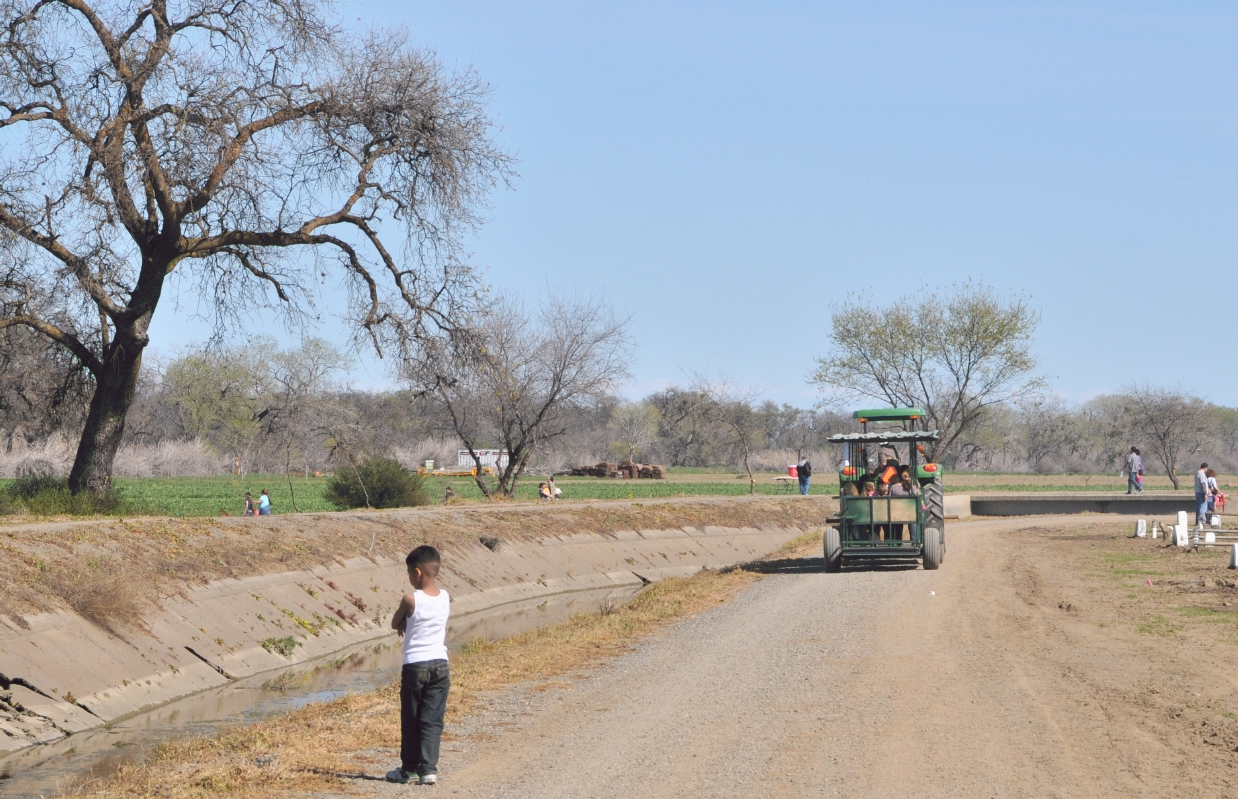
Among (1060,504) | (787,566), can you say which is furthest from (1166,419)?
(787,566)

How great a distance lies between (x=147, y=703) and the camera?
15.2m

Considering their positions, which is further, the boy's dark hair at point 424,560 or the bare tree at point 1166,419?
the bare tree at point 1166,419

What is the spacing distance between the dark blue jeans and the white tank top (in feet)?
0.17

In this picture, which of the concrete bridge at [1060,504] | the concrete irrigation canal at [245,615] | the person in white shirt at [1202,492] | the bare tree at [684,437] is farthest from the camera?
the bare tree at [684,437]

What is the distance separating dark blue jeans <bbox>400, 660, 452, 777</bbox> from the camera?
866 cm

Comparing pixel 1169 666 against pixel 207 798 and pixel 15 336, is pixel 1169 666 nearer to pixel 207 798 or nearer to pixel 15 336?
pixel 207 798

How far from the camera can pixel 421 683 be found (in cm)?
870

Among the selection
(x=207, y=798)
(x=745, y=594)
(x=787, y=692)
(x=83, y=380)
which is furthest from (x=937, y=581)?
(x=83, y=380)

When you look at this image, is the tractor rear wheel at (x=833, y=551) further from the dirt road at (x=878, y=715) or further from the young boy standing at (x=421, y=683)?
the young boy standing at (x=421, y=683)

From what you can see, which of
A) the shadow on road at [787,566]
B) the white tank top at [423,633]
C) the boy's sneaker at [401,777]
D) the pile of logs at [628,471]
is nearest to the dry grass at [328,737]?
the boy's sneaker at [401,777]

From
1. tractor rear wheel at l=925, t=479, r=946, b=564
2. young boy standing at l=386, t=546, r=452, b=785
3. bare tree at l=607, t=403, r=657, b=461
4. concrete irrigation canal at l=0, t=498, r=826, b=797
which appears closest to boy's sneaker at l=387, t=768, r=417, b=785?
young boy standing at l=386, t=546, r=452, b=785

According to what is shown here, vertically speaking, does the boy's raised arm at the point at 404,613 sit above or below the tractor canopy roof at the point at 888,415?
below

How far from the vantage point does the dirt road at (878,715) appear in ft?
28.0

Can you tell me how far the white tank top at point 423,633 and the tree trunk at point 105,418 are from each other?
1878cm
